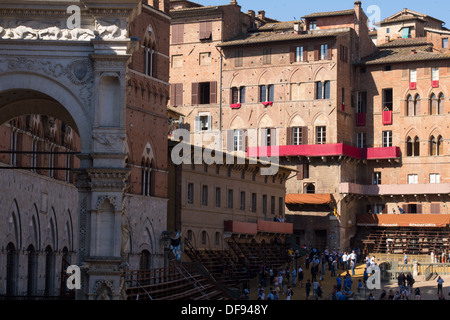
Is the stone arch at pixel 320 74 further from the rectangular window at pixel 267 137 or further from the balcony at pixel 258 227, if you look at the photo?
the balcony at pixel 258 227

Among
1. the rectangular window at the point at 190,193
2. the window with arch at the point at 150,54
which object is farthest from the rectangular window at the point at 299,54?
the window with arch at the point at 150,54

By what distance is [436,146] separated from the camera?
81.8 meters

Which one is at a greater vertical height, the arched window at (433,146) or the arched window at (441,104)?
the arched window at (441,104)

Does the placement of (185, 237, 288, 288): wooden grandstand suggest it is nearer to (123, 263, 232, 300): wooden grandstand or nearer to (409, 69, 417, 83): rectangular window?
(123, 263, 232, 300): wooden grandstand

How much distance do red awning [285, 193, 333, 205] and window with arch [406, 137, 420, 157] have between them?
7.47 meters

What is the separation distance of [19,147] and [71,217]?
24.8ft

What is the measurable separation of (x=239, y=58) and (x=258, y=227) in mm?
17792

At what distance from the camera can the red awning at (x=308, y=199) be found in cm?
8031

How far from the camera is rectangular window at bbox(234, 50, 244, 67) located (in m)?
84.9

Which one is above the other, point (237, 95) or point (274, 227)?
point (237, 95)

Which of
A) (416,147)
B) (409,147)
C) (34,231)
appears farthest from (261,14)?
(34,231)

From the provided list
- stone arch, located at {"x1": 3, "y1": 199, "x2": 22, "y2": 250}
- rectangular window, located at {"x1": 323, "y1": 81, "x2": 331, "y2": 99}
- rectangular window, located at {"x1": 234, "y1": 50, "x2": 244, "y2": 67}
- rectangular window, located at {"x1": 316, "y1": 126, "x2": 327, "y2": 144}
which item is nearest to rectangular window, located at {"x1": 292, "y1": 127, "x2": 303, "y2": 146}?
rectangular window, located at {"x1": 316, "y1": 126, "x2": 327, "y2": 144}

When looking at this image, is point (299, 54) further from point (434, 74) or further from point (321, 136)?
point (434, 74)

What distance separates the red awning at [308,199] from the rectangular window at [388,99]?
9349mm
